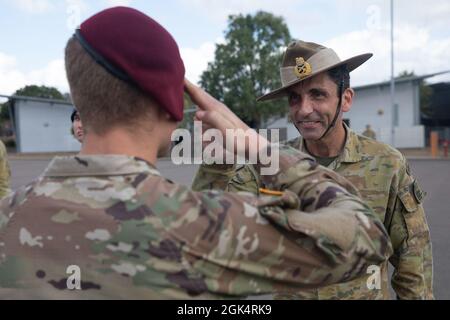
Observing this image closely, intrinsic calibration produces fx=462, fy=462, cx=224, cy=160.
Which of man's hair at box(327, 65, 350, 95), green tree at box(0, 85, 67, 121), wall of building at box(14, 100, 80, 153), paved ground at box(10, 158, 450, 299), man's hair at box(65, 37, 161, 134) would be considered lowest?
paved ground at box(10, 158, 450, 299)

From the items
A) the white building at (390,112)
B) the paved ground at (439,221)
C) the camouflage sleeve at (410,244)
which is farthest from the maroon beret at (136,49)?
the white building at (390,112)

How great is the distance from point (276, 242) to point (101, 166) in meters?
0.44

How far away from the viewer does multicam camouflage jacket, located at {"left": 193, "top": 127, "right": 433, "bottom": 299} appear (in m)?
1.99

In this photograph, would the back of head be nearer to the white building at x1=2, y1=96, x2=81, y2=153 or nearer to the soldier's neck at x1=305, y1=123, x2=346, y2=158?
the soldier's neck at x1=305, y1=123, x2=346, y2=158

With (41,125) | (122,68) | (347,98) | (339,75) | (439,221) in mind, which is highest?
(41,125)

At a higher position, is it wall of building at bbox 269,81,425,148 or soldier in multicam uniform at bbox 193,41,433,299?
wall of building at bbox 269,81,425,148

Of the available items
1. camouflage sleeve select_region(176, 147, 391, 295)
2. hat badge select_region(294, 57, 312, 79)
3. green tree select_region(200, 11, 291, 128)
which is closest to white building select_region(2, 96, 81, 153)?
green tree select_region(200, 11, 291, 128)

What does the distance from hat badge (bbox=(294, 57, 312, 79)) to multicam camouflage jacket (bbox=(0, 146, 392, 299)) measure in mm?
1201

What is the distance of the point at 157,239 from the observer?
1000mm

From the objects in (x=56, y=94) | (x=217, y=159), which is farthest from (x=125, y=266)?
(x=56, y=94)

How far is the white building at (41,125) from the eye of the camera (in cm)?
3619

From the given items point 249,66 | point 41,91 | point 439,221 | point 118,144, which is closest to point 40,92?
point 41,91

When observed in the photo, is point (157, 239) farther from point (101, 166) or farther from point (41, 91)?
point (41, 91)
